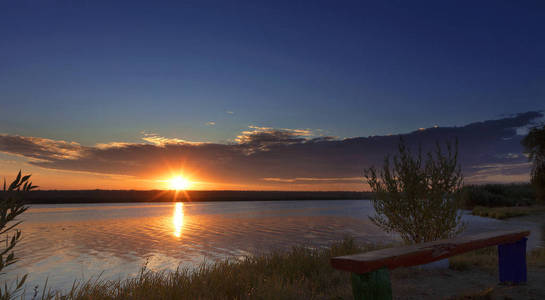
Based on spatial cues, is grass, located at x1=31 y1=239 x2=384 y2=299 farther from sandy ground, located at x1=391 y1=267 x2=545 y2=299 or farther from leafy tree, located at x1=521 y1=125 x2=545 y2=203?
leafy tree, located at x1=521 y1=125 x2=545 y2=203

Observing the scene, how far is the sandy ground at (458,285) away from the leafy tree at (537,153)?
19.6 m

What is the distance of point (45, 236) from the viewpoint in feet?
74.4

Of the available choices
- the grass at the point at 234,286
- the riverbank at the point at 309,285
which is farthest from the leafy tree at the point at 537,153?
the grass at the point at 234,286

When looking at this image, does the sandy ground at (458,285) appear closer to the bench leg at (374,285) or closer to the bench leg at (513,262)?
the bench leg at (513,262)

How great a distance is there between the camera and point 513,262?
674 centimetres

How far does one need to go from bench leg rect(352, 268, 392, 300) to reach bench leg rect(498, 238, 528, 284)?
4.40 metres

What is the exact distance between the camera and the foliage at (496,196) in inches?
1731

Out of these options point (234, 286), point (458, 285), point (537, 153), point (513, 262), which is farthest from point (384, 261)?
point (537, 153)

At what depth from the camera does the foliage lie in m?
44.0

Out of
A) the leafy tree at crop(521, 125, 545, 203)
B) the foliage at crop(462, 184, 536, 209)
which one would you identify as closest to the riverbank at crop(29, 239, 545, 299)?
the leafy tree at crop(521, 125, 545, 203)

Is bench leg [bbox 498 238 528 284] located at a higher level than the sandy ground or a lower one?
higher

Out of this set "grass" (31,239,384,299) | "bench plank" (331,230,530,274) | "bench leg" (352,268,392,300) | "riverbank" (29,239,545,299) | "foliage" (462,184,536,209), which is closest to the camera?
"bench plank" (331,230,530,274)

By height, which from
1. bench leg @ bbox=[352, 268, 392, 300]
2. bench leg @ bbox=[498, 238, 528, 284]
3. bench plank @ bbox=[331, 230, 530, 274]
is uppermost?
bench plank @ bbox=[331, 230, 530, 274]

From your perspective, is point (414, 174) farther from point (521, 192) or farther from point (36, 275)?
point (521, 192)
